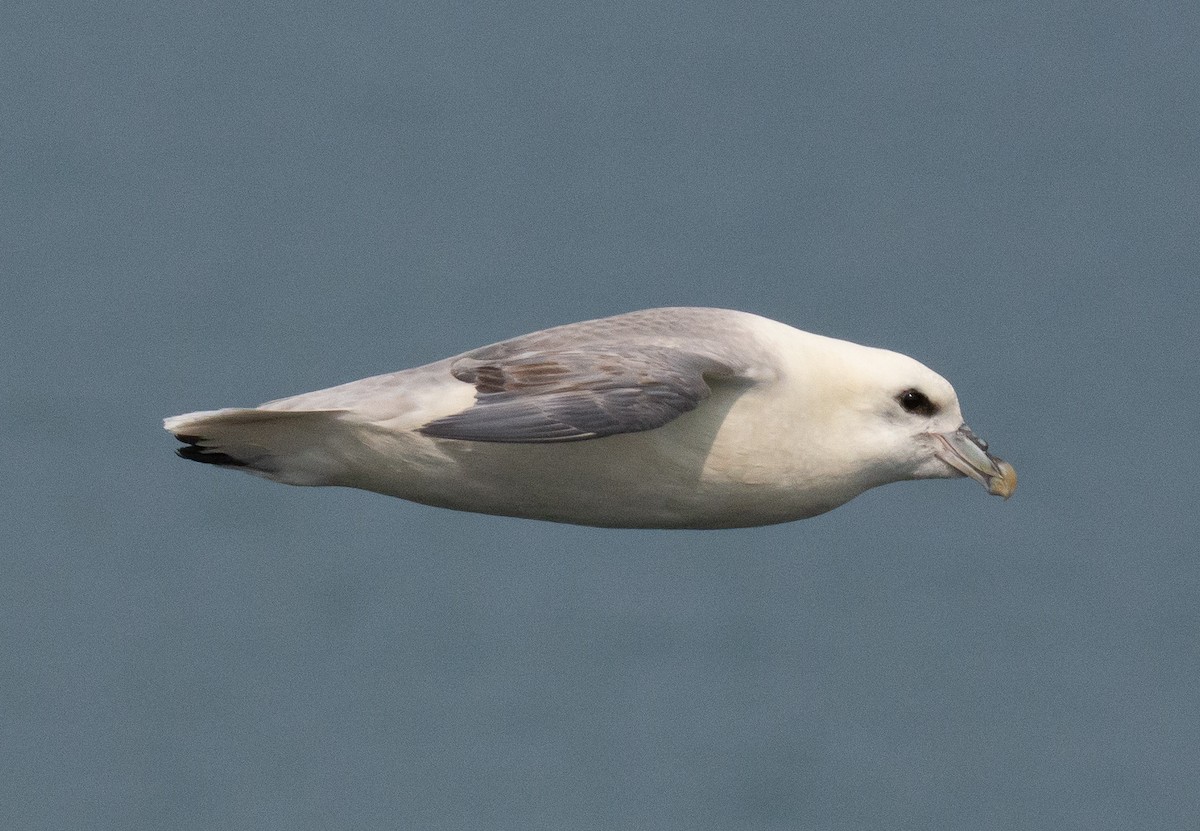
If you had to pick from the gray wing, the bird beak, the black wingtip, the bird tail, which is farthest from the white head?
the black wingtip

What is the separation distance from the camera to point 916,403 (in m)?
12.5

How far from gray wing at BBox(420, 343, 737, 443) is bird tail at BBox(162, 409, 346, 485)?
74 centimetres

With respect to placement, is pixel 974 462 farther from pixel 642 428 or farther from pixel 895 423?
pixel 642 428

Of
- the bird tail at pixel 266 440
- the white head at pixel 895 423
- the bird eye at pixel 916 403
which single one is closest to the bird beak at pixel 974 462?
the white head at pixel 895 423

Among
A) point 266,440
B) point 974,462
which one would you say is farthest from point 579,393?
point 974,462

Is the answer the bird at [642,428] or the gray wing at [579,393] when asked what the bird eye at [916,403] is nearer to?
the bird at [642,428]

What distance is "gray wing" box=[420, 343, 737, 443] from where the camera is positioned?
11.1m

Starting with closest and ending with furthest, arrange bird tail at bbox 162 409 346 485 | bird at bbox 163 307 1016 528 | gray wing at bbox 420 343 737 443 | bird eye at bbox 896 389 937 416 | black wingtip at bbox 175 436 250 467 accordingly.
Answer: gray wing at bbox 420 343 737 443
bird at bbox 163 307 1016 528
bird tail at bbox 162 409 346 485
black wingtip at bbox 175 436 250 467
bird eye at bbox 896 389 937 416

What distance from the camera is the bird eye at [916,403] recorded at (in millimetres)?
12492

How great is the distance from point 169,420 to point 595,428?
2359 mm

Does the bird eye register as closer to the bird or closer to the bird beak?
the bird

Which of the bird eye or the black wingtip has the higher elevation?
the bird eye

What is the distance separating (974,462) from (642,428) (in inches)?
88.7

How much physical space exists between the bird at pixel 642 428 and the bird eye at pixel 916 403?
0.03 ft
